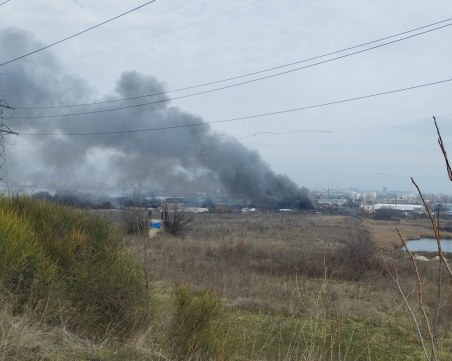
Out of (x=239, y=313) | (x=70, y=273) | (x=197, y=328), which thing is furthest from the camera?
(x=239, y=313)

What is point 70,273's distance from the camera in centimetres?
865

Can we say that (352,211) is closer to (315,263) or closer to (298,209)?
(298,209)

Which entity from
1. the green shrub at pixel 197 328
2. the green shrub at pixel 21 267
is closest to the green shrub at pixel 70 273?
the green shrub at pixel 21 267

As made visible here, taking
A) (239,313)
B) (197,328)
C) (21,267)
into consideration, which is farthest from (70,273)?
(239,313)

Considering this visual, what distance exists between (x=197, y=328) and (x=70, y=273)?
278cm

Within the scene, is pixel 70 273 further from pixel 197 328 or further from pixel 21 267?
pixel 197 328

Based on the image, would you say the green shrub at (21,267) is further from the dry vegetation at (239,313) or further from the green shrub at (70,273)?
the dry vegetation at (239,313)

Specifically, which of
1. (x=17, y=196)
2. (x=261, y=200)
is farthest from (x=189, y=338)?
(x=261, y=200)

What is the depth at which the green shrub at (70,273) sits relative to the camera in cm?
756

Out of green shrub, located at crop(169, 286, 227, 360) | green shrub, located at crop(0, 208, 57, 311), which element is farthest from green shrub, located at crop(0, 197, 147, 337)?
green shrub, located at crop(169, 286, 227, 360)

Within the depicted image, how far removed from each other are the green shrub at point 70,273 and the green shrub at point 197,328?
1.30 metres

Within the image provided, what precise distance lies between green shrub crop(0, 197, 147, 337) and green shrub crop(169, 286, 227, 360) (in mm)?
1296

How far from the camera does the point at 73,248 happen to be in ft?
30.5

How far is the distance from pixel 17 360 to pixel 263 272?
1918 centimetres
